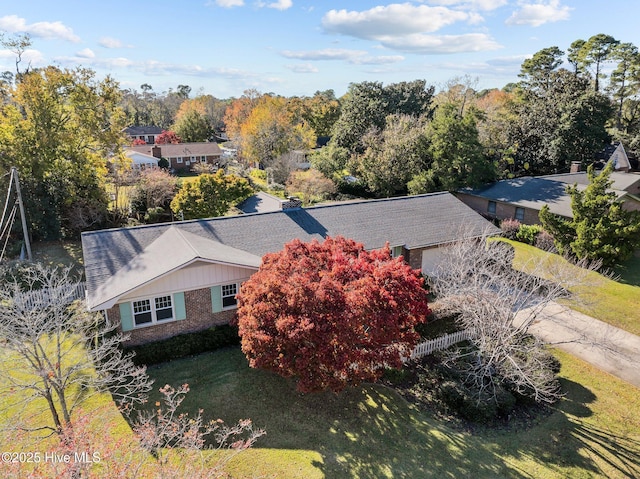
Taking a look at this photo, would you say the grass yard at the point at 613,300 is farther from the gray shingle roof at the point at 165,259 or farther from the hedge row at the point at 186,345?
the hedge row at the point at 186,345

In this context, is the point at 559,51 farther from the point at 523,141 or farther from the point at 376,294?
the point at 376,294

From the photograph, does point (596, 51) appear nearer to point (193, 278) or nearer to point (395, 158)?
point (395, 158)

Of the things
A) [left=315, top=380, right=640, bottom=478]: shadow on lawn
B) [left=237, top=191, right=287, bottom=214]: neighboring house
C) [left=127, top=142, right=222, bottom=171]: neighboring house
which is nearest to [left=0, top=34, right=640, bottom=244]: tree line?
[left=127, top=142, right=222, bottom=171]: neighboring house

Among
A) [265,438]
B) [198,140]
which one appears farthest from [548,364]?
[198,140]

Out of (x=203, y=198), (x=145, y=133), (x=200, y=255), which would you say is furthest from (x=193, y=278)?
(x=145, y=133)

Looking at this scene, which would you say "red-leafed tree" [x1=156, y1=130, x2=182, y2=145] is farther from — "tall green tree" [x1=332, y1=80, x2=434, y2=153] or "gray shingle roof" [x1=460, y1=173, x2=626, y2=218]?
"gray shingle roof" [x1=460, y1=173, x2=626, y2=218]

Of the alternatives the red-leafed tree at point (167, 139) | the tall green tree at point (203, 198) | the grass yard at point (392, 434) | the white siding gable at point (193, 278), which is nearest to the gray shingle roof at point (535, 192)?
the grass yard at point (392, 434)
